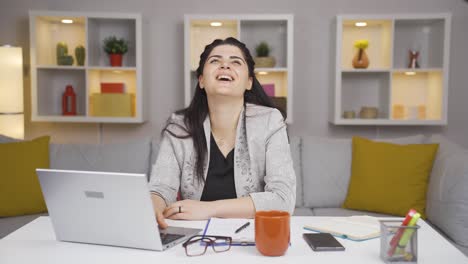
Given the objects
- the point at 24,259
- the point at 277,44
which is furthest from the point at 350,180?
the point at 24,259

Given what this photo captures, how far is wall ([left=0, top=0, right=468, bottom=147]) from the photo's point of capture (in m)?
3.90

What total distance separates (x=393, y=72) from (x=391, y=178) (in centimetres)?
116

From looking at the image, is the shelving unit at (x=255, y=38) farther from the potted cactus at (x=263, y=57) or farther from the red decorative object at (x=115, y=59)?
the red decorative object at (x=115, y=59)

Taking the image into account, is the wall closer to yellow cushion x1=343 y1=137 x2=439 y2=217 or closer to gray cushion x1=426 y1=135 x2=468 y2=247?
yellow cushion x1=343 y1=137 x2=439 y2=217

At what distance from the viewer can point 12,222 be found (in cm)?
276

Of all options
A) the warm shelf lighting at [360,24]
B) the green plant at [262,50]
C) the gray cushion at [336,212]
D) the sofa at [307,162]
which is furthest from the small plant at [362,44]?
the gray cushion at [336,212]

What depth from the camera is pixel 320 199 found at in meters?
3.01

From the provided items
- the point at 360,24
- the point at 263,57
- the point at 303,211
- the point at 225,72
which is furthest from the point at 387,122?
the point at 225,72

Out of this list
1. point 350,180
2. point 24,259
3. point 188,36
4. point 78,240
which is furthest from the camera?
point 188,36

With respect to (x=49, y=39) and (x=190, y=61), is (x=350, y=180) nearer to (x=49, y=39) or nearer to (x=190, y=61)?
(x=190, y=61)

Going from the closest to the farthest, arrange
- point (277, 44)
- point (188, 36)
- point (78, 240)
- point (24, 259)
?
point (24, 259) → point (78, 240) → point (188, 36) → point (277, 44)

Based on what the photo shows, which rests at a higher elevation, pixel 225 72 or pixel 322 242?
pixel 225 72

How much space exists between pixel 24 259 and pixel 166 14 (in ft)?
9.87

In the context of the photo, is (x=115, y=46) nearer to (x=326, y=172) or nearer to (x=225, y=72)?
(x=326, y=172)
